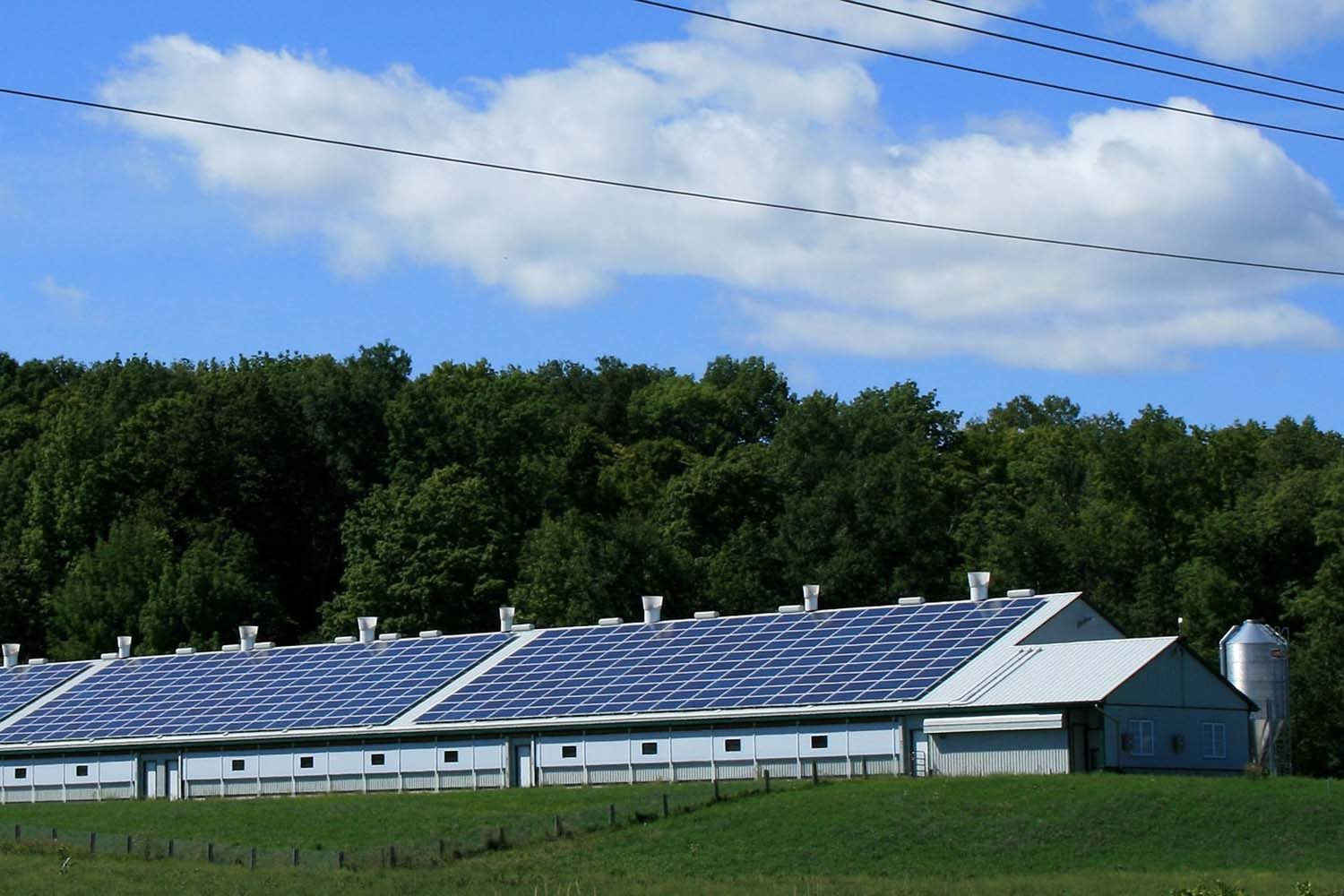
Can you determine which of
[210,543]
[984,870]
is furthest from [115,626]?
[984,870]

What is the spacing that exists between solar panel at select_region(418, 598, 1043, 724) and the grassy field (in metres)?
5.86

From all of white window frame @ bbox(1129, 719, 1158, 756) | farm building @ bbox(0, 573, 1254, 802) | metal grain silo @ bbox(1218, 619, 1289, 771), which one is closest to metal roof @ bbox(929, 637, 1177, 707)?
farm building @ bbox(0, 573, 1254, 802)

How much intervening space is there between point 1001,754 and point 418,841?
16.7 metres

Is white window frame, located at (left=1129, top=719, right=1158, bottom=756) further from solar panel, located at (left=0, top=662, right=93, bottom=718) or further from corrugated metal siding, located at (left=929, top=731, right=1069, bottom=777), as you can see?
solar panel, located at (left=0, top=662, right=93, bottom=718)

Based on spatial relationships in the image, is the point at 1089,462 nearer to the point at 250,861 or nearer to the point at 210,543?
the point at 210,543

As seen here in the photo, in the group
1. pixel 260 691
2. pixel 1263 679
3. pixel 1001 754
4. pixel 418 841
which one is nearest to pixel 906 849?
pixel 1001 754

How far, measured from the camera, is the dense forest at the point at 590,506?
9144 centimetres

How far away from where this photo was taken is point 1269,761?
59.7 metres

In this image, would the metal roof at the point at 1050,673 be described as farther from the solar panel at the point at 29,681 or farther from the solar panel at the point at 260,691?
the solar panel at the point at 29,681

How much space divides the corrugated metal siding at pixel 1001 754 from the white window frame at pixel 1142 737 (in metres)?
2.29

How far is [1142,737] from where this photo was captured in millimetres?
55375

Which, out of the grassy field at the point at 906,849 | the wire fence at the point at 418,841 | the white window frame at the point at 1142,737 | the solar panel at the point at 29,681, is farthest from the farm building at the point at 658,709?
the wire fence at the point at 418,841

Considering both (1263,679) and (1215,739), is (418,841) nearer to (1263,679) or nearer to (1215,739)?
(1215,739)

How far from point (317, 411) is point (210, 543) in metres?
12.4
